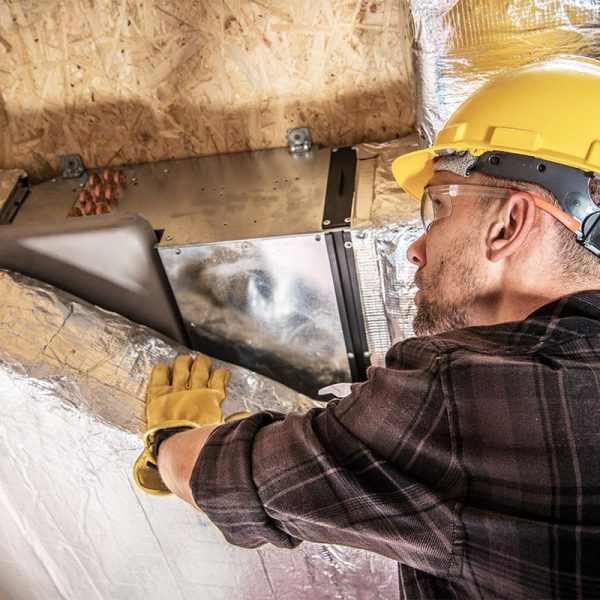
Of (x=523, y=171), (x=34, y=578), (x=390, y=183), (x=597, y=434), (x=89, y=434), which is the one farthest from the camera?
(x=34, y=578)

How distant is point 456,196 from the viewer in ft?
3.30

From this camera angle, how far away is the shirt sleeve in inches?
31.8

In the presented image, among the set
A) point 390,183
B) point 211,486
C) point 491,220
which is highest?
point 491,220

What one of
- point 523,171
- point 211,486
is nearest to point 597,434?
point 523,171

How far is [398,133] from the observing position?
1824 millimetres

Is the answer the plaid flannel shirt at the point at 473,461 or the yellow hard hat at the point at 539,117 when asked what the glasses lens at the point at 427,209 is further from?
the plaid flannel shirt at the point at 473,461

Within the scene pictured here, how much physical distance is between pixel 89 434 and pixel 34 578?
61cm

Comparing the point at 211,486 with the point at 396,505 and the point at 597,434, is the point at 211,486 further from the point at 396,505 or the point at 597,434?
the point at 597,434

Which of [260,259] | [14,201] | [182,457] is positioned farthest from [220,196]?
[182,457]

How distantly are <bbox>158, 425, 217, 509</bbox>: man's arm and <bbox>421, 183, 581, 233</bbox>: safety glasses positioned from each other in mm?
480

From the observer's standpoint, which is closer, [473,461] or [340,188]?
[473,461]

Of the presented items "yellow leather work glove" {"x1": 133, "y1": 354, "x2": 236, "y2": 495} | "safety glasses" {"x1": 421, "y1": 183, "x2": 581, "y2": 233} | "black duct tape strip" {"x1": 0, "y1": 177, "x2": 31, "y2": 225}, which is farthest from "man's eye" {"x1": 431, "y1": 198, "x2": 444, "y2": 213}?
"black duct tape strip" {"x1": 0, "y1": 177, "x2": 31, "y2": 225}

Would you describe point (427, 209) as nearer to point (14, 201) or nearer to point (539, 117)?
point (539, 117)

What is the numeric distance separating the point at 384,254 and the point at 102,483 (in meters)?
0.79
